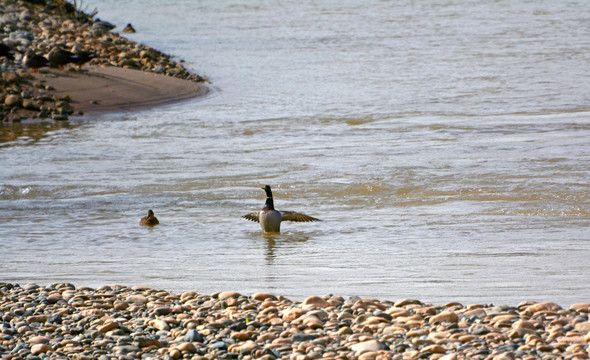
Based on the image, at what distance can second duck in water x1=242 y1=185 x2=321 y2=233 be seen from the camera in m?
9.14

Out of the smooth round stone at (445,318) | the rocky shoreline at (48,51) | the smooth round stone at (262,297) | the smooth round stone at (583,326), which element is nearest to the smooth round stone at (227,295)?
the smooth round stone at (262,297)

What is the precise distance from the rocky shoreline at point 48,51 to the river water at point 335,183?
3.57 feet

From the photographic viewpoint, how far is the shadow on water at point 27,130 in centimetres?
1698

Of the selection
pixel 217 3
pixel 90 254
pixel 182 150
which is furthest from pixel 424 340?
pixel 217 3

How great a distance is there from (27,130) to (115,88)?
4.02 metres

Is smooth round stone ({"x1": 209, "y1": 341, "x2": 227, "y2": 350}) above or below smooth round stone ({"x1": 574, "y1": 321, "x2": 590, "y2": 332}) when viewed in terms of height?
below

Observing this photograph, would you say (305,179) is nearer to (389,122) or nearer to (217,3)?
(389,122)

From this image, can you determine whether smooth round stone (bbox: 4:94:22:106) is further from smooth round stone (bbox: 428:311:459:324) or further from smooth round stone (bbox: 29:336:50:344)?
smooth round stone (bbox: 428:311:459:324)

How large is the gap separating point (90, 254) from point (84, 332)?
2.98 metres

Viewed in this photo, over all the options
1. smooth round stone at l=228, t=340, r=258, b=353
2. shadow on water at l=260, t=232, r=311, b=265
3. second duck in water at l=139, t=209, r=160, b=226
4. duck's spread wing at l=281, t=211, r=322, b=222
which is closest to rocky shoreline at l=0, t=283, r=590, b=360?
smooth round stone at l=228, t=340, r=258, b=353

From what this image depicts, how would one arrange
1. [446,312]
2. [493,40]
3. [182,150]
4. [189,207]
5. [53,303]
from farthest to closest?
[493,40] → [182,150] → [189,207] → [53,303] → [446,312]

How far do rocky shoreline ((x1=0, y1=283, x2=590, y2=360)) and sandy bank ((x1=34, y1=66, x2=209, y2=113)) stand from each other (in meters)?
14.3

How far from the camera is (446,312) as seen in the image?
5602mm

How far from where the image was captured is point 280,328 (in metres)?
5.58
